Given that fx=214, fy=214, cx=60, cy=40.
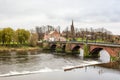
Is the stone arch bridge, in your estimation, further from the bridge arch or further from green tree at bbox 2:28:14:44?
green tree at bbox 2:28:14:44

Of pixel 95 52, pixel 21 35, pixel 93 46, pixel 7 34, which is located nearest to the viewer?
pixel 93 46

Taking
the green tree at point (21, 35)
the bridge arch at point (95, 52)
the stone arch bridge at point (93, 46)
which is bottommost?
the bridge arch at point (95, 52)

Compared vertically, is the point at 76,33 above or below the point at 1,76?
above

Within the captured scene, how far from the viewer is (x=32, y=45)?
113500 millimetres

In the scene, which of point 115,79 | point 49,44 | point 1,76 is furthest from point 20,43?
point 115,79

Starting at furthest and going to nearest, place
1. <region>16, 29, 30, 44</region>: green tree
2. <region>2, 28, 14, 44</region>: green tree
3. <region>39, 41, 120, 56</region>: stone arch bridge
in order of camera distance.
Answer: <region>16, 29, 30, 44</region>: green tree < <region>2, 28, 14, 44</region>: green tree < <region>39, 41, 120, 56</region>: stone arch bridge

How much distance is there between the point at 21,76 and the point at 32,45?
75730 mm

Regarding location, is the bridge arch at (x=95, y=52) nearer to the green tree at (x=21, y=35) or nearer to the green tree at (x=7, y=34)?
the green tree at (x=7, y=34)

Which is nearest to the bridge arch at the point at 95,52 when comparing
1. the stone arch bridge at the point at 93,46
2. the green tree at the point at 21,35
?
the stone arch bridge at the point at 93,46

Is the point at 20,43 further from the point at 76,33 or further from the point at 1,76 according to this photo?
the point at 1,76

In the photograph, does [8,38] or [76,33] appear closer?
[8,38]

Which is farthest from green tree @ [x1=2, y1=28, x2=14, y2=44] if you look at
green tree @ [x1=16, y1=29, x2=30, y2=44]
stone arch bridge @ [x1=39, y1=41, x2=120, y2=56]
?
stone arch bridge @ [x1=39, y1=41, x2=120, y2=56]

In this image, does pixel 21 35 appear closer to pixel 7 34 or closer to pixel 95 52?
pixel 7 34

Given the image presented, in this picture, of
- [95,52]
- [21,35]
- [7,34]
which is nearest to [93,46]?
[95,52]
